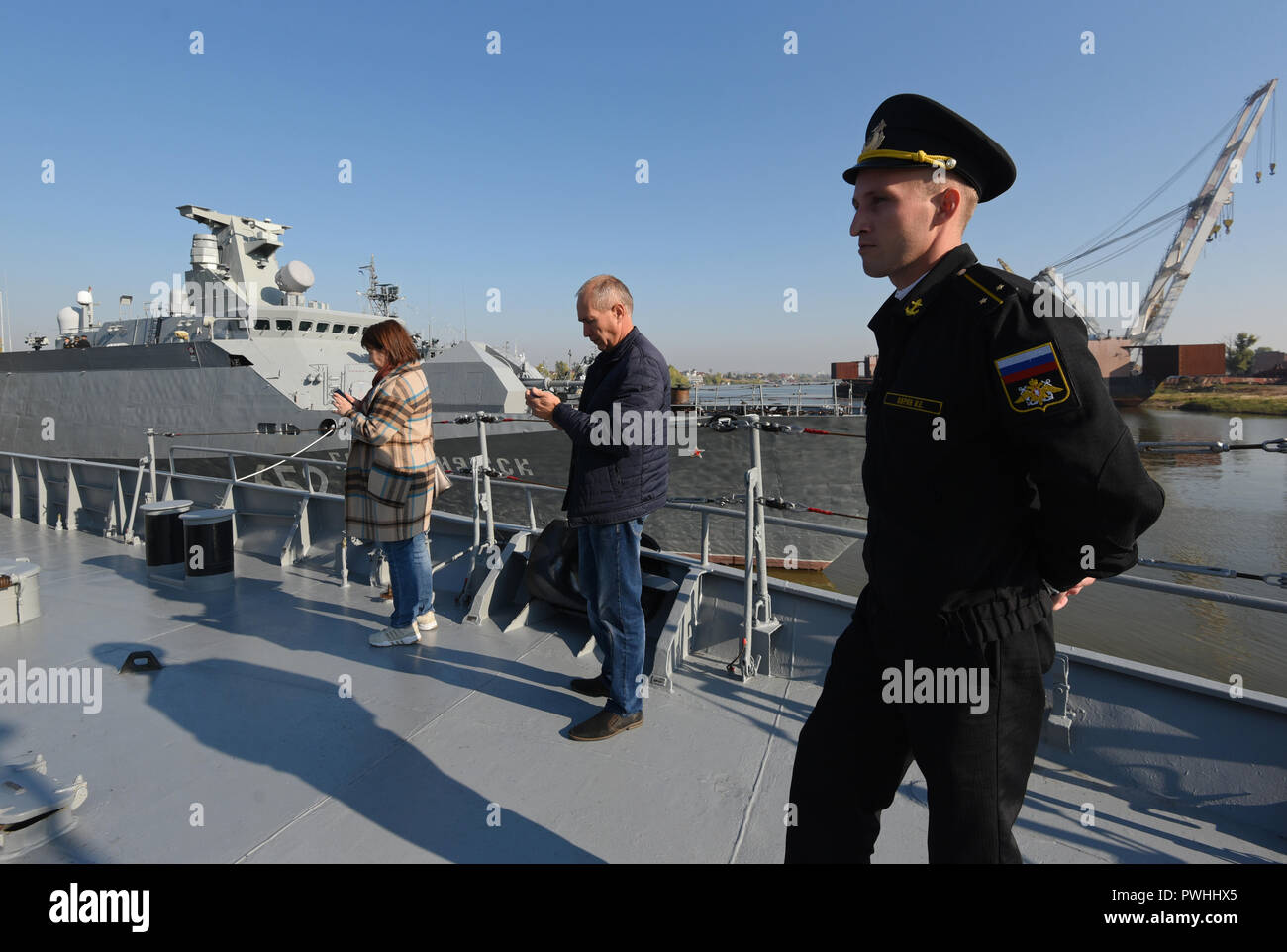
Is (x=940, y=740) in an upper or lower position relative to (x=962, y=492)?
lower

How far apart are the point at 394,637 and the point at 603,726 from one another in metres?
1.41

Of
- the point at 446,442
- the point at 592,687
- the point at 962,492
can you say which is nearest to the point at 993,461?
the point at 962,492

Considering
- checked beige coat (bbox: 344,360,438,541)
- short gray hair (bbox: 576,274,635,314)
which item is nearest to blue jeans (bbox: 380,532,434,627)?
checked beige coat (bbox: 344,360,438,541)

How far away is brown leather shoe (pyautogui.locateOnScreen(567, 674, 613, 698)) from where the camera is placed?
2781 mm

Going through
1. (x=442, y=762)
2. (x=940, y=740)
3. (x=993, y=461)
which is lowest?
(x=442, y=762)

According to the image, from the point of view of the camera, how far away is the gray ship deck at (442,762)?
186cm

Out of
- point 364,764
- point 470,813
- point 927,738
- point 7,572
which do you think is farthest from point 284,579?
point 927,738

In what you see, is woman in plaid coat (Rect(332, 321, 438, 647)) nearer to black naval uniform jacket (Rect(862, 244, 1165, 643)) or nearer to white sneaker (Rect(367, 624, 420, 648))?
white sneaker (Rect(367, 624, 420, 648))

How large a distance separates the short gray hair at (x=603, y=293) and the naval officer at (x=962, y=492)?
120 cm

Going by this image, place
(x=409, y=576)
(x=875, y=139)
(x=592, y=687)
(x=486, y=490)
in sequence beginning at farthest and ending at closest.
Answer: (x=486, y=490) < (x=409, y=576) < (x=592, y=687) < (x=875, y=139)

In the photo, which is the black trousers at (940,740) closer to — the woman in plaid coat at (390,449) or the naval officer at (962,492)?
the naval officer at (962,492)

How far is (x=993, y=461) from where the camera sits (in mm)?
1025

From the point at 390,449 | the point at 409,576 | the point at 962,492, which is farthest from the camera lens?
the point at 409,576

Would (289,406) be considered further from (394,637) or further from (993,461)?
(993,461)
